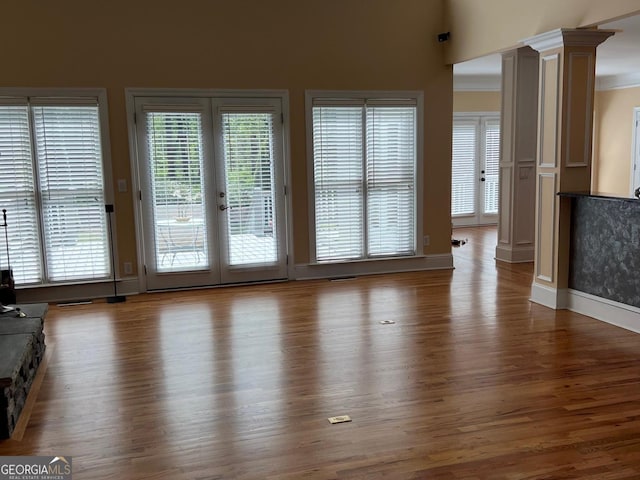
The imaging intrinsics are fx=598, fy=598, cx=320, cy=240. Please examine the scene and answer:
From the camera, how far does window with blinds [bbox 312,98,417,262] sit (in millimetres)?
6758

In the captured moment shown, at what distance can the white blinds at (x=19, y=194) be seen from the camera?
18.9 feet

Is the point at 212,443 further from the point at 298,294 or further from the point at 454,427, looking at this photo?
the point at 298,294

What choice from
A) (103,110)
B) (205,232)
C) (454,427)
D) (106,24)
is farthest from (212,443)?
(106,24)

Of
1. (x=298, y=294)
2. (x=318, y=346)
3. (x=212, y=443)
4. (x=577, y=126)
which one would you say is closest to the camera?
(x=212, y=443)

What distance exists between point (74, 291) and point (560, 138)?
4.90 m

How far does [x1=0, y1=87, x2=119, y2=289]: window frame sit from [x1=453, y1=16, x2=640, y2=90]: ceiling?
4.59m

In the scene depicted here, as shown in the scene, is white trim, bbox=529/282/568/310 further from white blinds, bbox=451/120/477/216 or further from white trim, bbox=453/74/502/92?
white trim, bbox=453/74/502/92

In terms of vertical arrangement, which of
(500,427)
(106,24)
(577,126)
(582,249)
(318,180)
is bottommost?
(500,427)

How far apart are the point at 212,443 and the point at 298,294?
320 cm

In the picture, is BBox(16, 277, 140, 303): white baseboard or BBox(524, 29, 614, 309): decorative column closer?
BBox(524, 29, 614, 309): decorative column

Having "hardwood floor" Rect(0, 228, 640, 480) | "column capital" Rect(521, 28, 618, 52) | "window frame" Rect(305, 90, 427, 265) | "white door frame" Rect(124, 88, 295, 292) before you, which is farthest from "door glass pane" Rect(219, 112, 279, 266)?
"column capital" Rect(521, 28, 618, 52)

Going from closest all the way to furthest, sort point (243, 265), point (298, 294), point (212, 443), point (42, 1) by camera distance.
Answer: point (212, 443), point (42, 1), point (298, 294), point (243, 265)

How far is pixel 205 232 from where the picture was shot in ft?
21.2

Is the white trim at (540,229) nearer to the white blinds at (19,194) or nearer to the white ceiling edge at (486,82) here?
the white blinds at (19,194)
